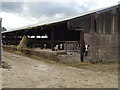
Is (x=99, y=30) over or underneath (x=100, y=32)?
over

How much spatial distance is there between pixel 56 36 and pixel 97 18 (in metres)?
8.50

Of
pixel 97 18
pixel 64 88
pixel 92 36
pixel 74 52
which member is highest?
pixel 97 18

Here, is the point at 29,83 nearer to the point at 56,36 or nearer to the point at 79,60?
the point at 79,60

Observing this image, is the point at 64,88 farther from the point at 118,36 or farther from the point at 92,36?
the point at 118,36

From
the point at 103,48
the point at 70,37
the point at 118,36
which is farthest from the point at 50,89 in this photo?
the point at 70,37

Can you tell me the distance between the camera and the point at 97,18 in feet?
41.5

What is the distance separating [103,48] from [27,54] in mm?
8209

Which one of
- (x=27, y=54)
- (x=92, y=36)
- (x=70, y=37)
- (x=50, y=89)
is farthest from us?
(x=70, y=37)

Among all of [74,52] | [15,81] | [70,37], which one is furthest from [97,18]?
[15,81]

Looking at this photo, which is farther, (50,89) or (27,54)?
(27,54)

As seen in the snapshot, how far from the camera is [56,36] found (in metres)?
20.4

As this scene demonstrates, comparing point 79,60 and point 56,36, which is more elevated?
point 56,36

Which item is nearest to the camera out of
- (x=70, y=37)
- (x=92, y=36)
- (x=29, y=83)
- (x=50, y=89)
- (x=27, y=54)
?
(x=50, y=89)

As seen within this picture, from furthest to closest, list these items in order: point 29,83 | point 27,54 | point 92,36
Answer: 1. point 27,54
2. point 92,36
3. point 29,83
